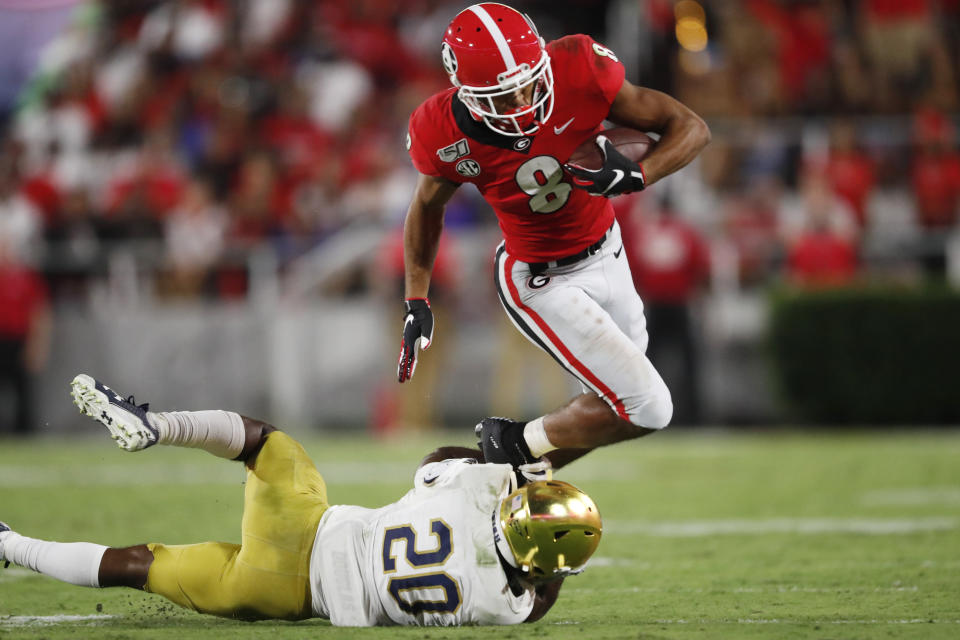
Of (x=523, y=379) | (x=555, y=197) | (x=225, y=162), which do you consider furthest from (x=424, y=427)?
(x=555, y=197)

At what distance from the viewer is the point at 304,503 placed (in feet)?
13.4

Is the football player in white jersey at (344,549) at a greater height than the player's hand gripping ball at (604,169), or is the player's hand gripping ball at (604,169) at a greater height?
the player's hand gripping ball at (604,169)

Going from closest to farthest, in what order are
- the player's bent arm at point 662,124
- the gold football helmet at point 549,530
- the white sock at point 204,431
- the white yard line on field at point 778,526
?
the gold football helmet at point 549,530 → the white sock at point 204,431 → the player's bent arm at point 662,124 → the white yard line on field at point 778,526

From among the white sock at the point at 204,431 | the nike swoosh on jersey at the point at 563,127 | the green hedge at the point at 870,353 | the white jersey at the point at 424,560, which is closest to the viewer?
the white jersey at the point at 424,560

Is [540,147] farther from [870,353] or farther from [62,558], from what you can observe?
[870,353]

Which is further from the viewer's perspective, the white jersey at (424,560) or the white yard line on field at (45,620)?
the white yard line on field at (45,620)

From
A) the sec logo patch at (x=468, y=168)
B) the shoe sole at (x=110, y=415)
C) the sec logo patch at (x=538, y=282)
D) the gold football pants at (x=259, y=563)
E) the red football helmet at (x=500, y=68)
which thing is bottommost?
the gold football pants at (x=259, y=563)

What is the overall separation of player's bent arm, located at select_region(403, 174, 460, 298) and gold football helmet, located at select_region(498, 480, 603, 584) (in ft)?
4.40

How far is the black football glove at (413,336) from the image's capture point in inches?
187

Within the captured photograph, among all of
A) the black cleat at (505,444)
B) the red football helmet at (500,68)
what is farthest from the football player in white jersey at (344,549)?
the red football helmet at (500,68)

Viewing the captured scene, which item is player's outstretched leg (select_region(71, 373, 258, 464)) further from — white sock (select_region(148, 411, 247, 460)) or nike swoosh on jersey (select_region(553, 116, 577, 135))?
nike swoosh on jersey (select_region(553, 116, 577, 135))

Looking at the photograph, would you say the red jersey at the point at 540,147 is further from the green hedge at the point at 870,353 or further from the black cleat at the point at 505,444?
the green hedge at the point at 870,353

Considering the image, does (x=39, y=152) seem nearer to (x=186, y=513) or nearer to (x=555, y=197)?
(x=186, y=513)

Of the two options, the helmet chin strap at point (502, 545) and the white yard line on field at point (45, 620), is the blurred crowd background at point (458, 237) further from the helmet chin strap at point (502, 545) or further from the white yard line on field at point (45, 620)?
the helmet chin strap at point (502, 545)
